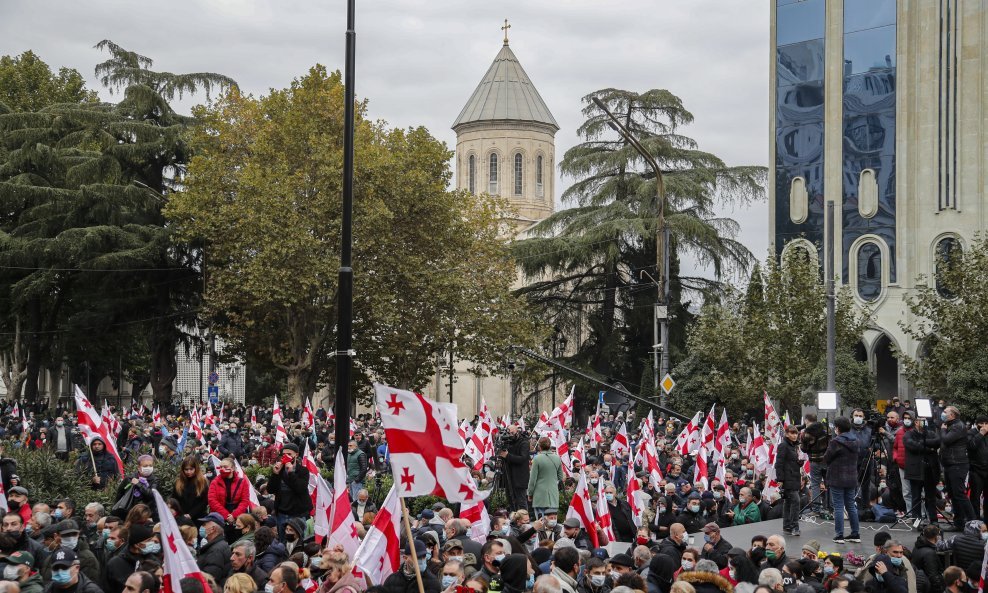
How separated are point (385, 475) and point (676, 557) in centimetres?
1265

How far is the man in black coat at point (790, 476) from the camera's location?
15080 mm

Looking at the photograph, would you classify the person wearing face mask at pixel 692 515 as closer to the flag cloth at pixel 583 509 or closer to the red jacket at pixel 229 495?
the flag cloth at pixel 583 509

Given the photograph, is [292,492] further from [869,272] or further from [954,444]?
[869,272]

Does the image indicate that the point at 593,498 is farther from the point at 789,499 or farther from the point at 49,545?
the point at 49,545

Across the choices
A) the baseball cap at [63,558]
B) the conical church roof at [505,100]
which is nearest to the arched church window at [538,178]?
the conical church roof at [505,100]

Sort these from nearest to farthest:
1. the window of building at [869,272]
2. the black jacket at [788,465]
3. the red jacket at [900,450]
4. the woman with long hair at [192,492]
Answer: the woman with long hair at [192,492], the black jacket at [788,465], the red jacket at [900,450], the window of building at [869,272]

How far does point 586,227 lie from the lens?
163ft

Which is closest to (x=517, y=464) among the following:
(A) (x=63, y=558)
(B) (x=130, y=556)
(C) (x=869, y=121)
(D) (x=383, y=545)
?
(D) (x=383, y=545)

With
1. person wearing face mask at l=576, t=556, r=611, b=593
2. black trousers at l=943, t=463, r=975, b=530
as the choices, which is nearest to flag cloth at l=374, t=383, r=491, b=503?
person wearing face mask at l=576, t=556, r=611, b=593

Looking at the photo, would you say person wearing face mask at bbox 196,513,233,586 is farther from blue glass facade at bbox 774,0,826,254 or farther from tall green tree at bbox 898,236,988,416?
blue glass facade at bbox 774,0,826,254

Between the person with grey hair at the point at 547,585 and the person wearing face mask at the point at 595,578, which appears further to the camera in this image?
the person wearing face mask at the point at 595,578

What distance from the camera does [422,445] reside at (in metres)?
10.3

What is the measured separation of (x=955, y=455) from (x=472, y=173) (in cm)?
7341

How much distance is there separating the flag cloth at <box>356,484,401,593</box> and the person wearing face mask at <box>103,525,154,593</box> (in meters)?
1.80
